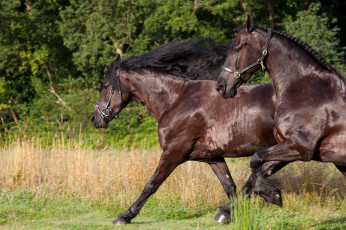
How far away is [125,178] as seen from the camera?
8.51 m

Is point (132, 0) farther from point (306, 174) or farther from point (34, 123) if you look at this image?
point (306, 174)

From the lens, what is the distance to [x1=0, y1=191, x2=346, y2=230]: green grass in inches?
264

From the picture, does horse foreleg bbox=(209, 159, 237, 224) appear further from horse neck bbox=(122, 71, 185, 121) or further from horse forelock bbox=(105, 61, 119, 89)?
horse forelock bbox=(105, 61, 119, 89)

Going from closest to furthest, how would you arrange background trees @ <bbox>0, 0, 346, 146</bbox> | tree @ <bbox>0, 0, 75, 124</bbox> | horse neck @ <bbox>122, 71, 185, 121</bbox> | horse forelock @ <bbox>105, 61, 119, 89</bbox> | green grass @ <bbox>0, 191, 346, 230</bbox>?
green grass @ <bbox>0, 191, 346, 230</bbox>, horse neck @ <bbox>122, 71, 185, 121</bbox>, horse forelock @ <bbox>105, 61, 119, 89</bbox>, background trees @ <bbox>0, 0, 346, 146</bbox>, tree @ <bbox>0, 0, 75, 124</bbox>

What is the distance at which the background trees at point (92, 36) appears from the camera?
18.0m

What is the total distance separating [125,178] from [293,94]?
3.77 meters

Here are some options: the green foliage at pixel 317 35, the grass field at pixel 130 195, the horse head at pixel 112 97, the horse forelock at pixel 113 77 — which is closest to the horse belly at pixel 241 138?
the grass field at pixel 130 195

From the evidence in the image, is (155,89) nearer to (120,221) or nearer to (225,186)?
(225,186)

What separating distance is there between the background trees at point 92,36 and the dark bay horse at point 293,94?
1079cm

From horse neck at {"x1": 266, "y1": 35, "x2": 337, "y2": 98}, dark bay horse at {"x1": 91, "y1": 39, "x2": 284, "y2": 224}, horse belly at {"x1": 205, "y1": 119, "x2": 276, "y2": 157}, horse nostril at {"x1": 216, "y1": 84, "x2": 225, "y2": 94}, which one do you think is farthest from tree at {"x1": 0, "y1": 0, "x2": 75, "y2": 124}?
horse neck at {"x1": 266, "y1": 35, "x2": 337, "y2": 98}

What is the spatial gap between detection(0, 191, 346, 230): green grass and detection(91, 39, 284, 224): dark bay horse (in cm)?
41

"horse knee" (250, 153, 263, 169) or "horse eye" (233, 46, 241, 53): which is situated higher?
"horse eye" (233, 46, 241, 53)

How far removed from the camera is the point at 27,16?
21000 mm

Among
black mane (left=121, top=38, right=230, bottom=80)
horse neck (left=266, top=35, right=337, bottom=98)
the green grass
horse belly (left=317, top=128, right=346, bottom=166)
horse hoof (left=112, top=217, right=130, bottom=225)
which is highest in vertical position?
horse neck (left=266, top=35, right=337, bottom=98)
